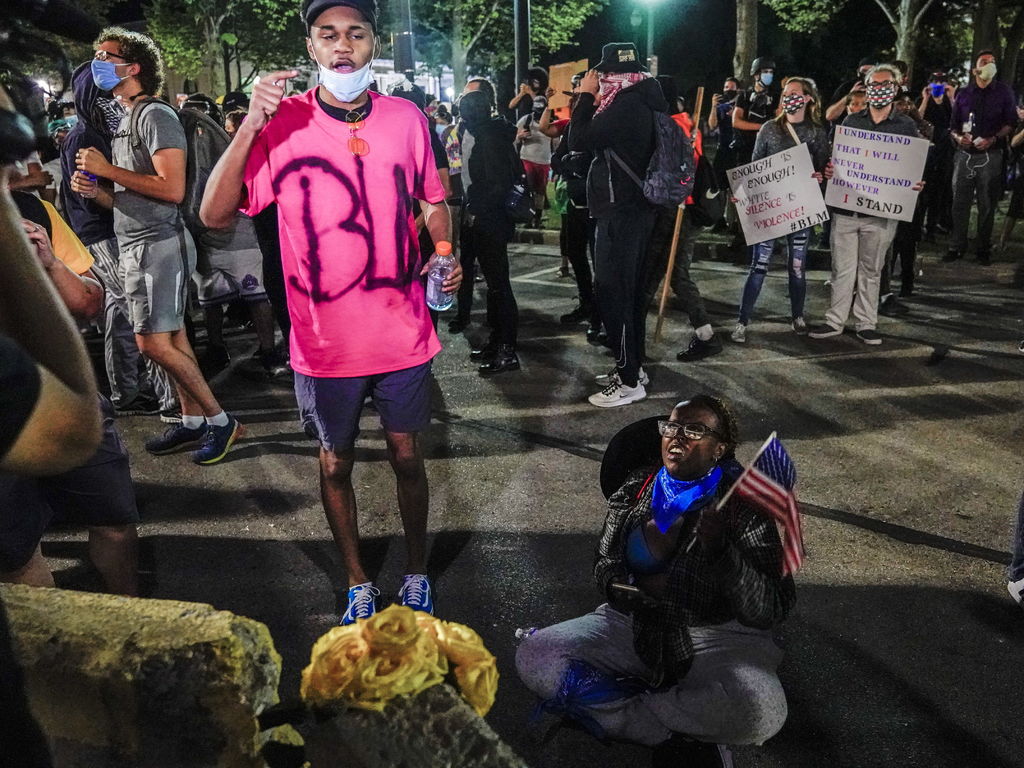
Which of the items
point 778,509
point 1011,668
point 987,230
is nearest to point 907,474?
point 1011,668

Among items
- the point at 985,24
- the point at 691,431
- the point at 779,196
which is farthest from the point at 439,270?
the point at 985,24

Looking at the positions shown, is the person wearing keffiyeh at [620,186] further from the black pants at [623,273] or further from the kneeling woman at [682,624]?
the kneeling woman at [682,624]

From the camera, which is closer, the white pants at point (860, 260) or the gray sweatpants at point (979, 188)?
the white pants at point (860, 260)

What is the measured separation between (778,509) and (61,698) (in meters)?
1.81

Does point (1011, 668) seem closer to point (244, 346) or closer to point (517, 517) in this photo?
point (517, 517)

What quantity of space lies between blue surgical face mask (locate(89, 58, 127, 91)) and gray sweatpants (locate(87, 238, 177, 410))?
54.1 inches

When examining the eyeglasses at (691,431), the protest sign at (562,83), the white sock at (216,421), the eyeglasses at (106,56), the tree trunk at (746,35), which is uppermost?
the tree trunk at (746,35)

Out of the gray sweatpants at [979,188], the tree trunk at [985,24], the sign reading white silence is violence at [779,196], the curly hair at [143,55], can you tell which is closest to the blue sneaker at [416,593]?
the curly hair at [143,55]

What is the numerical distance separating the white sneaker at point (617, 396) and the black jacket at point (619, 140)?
45.6 inches

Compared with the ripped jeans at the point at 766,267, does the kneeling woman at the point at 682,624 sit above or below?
below

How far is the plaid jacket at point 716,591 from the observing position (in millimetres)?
2418

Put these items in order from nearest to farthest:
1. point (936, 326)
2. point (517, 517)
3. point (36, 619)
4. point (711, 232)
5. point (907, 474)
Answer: point (36, 619) → point (517, 517) → point (907, 474) → point (936, 326) → point (711, 232)

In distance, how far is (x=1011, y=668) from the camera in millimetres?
2943

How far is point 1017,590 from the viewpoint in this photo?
319 cm
